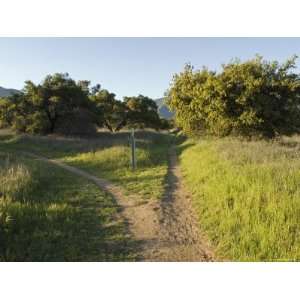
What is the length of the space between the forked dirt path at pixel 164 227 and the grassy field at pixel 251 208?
12.2 inches

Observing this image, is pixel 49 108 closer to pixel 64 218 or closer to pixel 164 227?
pixel 64 218

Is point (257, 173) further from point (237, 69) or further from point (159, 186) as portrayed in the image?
point (237, 69)

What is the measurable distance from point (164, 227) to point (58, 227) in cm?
230

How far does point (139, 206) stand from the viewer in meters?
6.79

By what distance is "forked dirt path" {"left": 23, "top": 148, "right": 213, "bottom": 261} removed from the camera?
14.3 ft

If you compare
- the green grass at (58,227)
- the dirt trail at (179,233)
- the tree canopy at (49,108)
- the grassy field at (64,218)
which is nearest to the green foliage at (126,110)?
the tree canopy at (49,108)

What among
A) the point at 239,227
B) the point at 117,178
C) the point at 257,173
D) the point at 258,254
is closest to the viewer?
the point at 258,254

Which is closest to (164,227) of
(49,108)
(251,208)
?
(251,208)

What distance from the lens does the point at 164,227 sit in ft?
17.9

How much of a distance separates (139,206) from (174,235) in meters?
1.90

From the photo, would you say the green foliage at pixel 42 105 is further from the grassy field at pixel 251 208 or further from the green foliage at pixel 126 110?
the grassy field at pixel 251 208

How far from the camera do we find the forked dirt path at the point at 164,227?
14.3 ft

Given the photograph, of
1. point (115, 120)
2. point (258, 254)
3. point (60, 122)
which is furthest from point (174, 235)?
point (115, 120)

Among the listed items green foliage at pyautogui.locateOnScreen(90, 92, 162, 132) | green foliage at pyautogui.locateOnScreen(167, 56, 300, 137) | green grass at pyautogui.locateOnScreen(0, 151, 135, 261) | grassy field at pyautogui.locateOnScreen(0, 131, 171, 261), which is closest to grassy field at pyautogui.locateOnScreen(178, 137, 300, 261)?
grassy field at pyautogui.locateOnScreen(0, 131, 171, 261)
